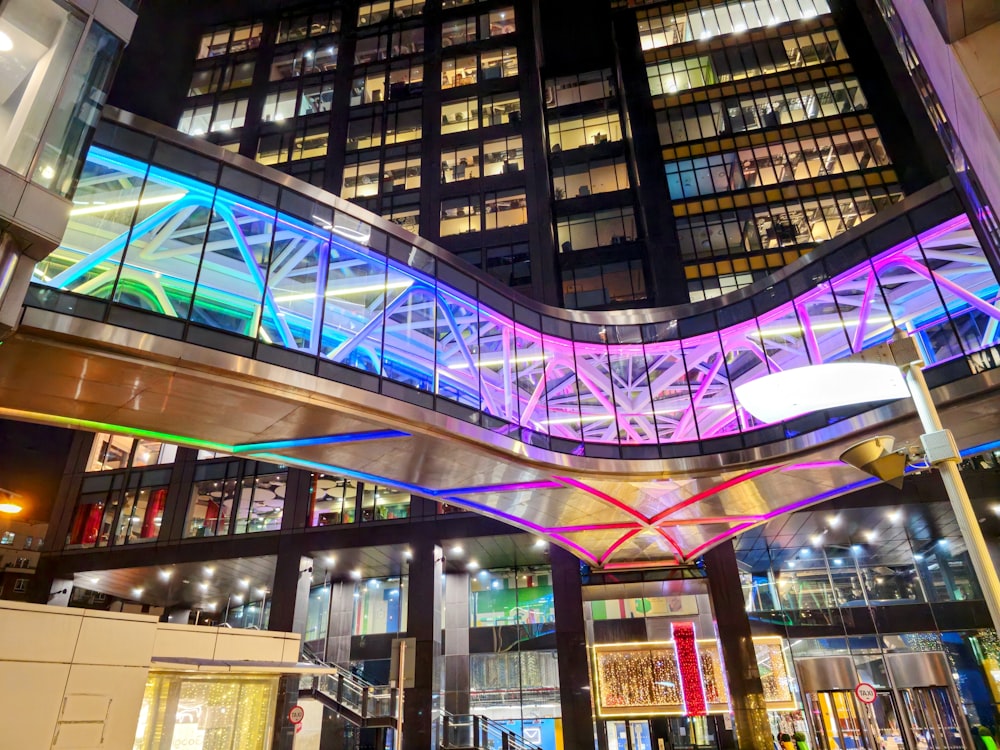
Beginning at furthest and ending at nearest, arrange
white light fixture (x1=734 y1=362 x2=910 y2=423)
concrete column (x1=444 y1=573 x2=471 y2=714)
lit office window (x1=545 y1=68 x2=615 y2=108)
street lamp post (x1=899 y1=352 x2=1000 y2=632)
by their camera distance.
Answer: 1. lit office window (x1=545 y1=68 x2=615 y2=108)
2. concrete column (x1=444 y1=573 x2=471 y2=714)
3. white light fixture (x1=734 y1=362 x2=910 y2=423)
4. street lamp post (x1=899 y1=352 x2=1000 y2=632)

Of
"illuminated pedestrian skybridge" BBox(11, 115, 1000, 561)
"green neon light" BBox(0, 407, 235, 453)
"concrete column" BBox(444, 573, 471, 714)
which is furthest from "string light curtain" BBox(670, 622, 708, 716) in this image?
"green neon light" BBox(0, 407, 235, 453)

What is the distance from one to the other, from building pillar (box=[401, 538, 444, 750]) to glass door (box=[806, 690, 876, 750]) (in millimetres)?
18393

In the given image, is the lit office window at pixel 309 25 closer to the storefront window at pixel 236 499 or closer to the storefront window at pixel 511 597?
the storefront window at pixel 236 499

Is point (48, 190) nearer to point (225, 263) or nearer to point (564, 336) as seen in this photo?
point (225, 263)

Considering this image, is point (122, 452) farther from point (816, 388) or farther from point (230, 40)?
point (816, 388)

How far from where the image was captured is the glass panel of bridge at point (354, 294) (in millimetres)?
16953

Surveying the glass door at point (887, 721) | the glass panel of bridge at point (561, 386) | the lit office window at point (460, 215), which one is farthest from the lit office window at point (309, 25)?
the glass door at point (887, 721)

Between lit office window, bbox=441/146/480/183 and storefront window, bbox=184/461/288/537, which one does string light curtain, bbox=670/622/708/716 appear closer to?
storefront window, bbox=184/461/288/537

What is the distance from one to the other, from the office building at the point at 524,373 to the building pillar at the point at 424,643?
6.6 inches

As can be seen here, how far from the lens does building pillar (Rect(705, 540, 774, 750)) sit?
26844mm

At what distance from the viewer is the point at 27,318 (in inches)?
438

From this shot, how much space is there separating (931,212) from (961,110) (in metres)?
13.4

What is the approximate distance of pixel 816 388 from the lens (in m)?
5.48

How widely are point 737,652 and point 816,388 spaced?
27343mm
